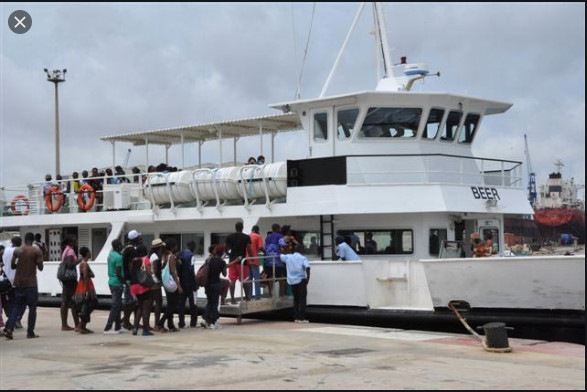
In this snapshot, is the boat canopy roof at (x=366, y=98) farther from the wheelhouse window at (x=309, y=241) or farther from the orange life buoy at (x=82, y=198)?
the orange life buoy at (x=82, y=198)

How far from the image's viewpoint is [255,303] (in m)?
14.1

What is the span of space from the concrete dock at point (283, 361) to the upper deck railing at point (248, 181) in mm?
3590

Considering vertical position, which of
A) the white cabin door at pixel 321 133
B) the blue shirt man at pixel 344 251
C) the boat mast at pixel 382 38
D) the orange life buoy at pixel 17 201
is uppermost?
the boat mast at pixel 382 38

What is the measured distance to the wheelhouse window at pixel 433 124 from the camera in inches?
640

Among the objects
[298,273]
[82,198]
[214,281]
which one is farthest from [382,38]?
[82,198]

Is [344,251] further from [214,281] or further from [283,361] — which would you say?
[283,361]

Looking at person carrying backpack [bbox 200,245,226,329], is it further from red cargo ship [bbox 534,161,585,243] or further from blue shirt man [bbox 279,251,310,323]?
red cargo ship [bbox 534,161,585,243]

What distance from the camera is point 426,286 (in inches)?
540

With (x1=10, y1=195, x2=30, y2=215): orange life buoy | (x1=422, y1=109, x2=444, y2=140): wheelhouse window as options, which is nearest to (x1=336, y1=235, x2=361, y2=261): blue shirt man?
(x1=422, y1=109, x2=444, y2=140): wheelhouse window

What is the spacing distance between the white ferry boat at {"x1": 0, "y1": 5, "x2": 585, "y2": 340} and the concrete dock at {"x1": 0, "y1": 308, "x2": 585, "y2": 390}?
0.80 metres

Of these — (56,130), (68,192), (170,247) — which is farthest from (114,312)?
(56,130)

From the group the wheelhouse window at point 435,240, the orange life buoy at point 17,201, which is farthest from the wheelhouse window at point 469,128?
the orange life buoy at point 17,201

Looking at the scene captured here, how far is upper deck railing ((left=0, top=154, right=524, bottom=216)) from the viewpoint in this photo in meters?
15.4

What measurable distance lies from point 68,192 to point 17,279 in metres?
10.4
